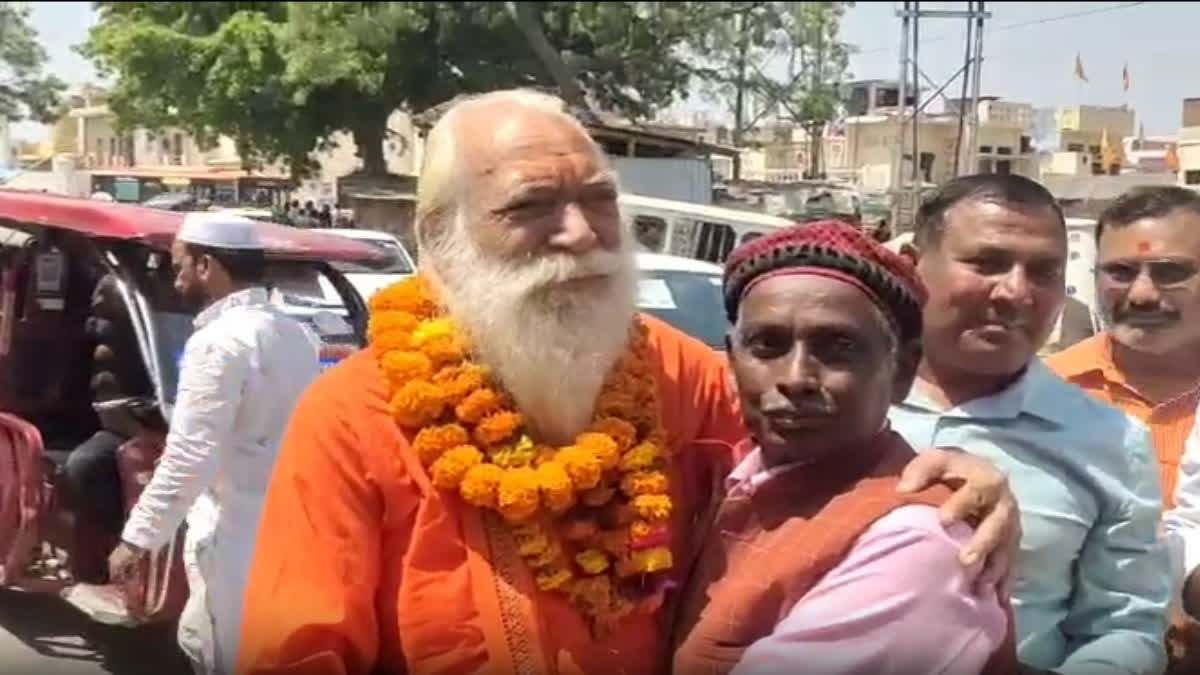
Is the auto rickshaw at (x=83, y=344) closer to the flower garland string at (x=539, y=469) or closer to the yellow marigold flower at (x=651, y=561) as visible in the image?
the flower garland string at (x=539, y=469)

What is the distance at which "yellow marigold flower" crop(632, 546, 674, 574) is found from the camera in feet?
5.34

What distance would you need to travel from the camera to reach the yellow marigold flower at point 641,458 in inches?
66.0

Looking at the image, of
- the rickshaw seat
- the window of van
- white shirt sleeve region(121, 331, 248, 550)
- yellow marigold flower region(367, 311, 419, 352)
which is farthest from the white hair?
the rickshaw seat

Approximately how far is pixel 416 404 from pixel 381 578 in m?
0.19

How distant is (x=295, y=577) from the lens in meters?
1.54

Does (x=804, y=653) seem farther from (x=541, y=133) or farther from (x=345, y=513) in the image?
(x=541, y=133)

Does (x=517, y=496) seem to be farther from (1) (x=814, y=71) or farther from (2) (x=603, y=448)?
(1) (x=814, y=71)

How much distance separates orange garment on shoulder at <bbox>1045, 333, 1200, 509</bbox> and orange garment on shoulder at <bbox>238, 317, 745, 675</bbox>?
0.95 m

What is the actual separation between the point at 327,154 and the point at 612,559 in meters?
1.10

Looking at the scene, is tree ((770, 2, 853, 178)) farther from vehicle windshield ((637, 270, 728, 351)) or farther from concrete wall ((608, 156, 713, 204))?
vehicle windshield ((637, 270, 728, 351))

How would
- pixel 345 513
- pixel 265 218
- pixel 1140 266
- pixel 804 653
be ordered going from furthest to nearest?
pixel 265 218
pixel 1140 266
pixel 345 513
pixel 804 653

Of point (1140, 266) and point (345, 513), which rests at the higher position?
point (1140, 266)

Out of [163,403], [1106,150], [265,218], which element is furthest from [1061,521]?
[163,403]

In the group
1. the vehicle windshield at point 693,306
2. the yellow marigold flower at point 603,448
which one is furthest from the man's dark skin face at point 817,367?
the vehicle windshield at point 693,306
